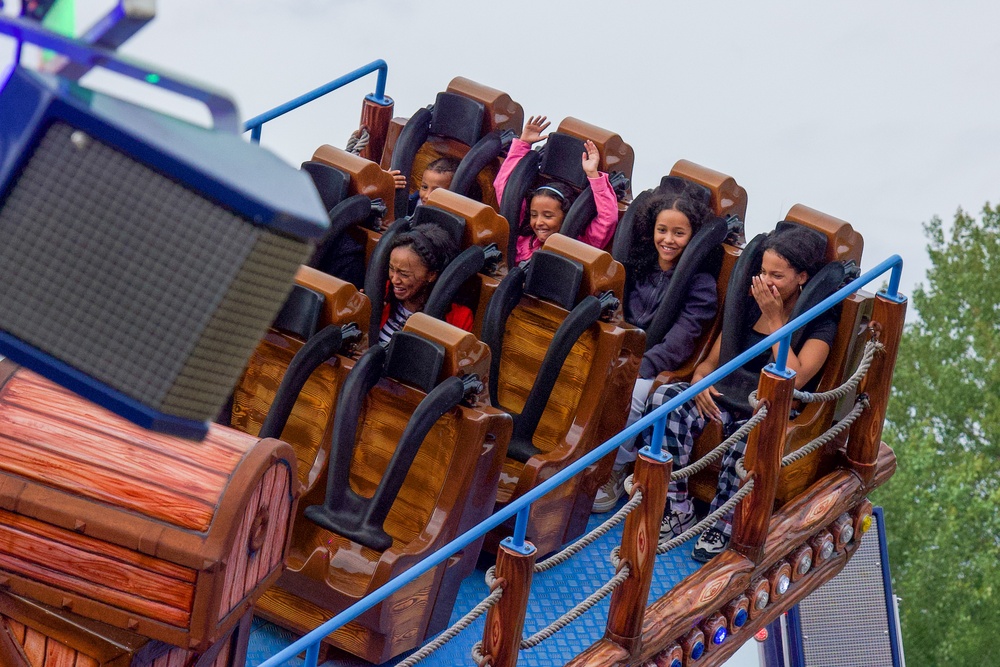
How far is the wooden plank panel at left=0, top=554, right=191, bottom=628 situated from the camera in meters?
1.80

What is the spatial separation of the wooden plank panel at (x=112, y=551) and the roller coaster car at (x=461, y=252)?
5.25 ft

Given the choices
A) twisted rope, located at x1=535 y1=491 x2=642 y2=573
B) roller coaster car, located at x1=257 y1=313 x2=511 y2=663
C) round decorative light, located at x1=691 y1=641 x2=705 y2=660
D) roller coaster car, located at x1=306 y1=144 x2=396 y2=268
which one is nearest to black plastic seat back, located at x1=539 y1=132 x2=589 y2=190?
roller coaster car, located at x1=306 y1=144 x2=396 y2=268

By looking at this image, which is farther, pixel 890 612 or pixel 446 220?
pixel 890 612

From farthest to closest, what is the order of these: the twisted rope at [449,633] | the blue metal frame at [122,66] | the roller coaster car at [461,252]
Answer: the roller coaster car at [461,252]
the twisted rope at [449,633]
the blue metal frame at [122,66]

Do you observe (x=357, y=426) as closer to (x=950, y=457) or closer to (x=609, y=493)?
(x=609, y=493)

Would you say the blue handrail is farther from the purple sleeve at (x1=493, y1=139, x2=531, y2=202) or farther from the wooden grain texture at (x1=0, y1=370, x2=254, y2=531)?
the wooden grain texture at (x1=0, y1=370, x2=254, y2=531)

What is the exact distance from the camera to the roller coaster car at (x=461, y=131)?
14.4ft

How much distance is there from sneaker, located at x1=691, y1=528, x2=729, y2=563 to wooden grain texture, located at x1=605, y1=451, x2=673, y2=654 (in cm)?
54

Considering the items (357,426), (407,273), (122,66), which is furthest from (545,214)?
(122,66)

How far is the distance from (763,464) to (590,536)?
67 cm

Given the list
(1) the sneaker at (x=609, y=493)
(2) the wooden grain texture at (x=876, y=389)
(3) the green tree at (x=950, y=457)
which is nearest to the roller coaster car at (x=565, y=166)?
(1) the sneaker at (x=609, y=493)

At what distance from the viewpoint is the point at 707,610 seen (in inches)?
128

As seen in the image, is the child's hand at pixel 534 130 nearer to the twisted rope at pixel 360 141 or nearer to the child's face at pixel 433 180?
the child's face at pixel 433 180

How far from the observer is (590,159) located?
160 inches
